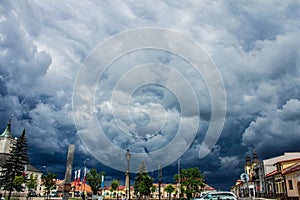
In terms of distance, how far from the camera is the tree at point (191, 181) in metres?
72.8

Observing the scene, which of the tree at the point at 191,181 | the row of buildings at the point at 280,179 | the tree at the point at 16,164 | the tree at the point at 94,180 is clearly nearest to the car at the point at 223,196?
the row of buildings at the point at 280,179

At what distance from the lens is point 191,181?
74.2m

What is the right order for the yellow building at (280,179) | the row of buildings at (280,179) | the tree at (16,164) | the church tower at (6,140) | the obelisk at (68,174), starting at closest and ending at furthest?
the obelisk at (68,174) < the row of buildings at (280,179) < the yellow building at (280,179) < the tree at (16,164) < the church tower at (6,140)


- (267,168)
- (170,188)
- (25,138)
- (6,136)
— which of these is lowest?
(170,188)

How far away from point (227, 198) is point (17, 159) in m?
56.7

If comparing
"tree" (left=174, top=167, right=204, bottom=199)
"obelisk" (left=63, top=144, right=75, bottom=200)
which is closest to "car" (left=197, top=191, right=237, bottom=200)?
"obelisk" (left=63, top=144, right=75, bottom=200)

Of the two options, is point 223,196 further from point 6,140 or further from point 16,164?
Result: point 6,140

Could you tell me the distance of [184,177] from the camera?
3063 inches

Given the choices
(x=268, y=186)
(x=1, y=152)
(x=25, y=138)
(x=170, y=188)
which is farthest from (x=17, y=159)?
(x=1, y=152)

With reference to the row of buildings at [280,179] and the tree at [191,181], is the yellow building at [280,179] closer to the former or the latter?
the row of buildings at [280,179]

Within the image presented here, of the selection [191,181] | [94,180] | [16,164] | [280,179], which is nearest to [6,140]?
[94,180]

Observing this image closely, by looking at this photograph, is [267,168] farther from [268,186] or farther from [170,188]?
[170,188]

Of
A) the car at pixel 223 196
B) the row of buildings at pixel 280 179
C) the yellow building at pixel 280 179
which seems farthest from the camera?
the yellow building at pixel 280 179

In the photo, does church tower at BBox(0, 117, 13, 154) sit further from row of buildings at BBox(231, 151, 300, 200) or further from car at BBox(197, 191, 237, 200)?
car at BBox(197, 191, 237, 200)
